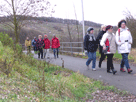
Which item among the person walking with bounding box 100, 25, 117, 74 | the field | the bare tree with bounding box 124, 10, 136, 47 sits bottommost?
the field

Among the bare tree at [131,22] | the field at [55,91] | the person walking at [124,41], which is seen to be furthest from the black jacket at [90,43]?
the bare tree at [131,22]

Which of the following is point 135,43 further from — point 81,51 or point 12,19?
point 12,19

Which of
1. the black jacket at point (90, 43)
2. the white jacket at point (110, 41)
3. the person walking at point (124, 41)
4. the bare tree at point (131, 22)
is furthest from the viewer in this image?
the bare tree at point (131, 22)

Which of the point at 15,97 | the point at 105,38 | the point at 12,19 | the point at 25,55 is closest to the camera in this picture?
the point at 15,97

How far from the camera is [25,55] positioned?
8906 mm

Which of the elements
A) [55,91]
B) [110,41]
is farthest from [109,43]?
[55,91]

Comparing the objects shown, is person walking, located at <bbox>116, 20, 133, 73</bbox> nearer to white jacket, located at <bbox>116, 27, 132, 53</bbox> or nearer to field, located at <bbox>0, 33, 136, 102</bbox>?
white jacket, located at <bbox>116, 27, 132, 53</bbox>

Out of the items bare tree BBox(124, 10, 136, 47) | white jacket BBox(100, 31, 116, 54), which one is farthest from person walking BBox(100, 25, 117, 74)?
bare tree BBox(124, 10, 136, 47)

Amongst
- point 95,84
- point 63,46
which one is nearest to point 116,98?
point 95,84

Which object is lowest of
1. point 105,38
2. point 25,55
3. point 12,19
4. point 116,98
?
point 116,98

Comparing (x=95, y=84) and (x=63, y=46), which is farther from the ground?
(x=63, y=46)

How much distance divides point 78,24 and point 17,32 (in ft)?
24.9

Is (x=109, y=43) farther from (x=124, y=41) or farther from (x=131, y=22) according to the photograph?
(x=131, y=22)

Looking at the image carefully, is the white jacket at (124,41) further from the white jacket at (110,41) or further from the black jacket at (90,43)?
the black jacket at (90,43)
